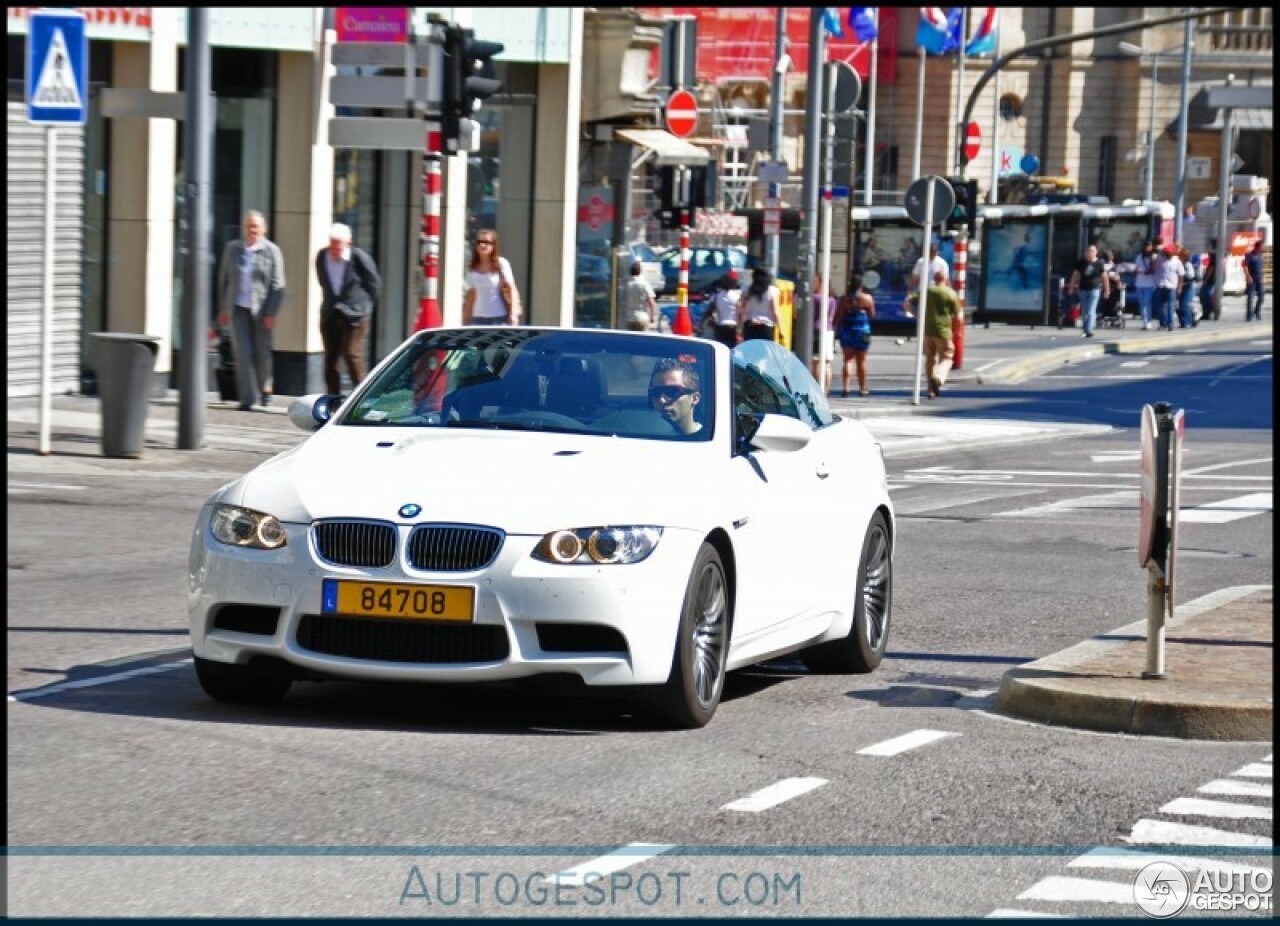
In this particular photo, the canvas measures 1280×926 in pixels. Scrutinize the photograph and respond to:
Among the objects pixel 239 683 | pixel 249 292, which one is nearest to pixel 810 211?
pixel 249 292

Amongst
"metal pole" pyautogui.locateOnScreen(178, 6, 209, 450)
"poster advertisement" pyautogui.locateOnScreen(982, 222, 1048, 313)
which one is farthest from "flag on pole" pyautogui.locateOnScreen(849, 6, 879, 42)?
"metal pole" pyautogui.locateOnScreen(178, 6, 209, 450)

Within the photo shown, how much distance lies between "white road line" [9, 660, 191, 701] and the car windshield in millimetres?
1236

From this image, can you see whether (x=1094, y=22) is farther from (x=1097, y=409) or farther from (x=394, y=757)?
(x=394, y=757)

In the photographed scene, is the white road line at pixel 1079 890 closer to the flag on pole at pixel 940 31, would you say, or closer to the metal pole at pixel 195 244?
the metal pole at pixel 195 244

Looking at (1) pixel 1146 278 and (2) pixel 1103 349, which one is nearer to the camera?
(2) pixel 1103 349

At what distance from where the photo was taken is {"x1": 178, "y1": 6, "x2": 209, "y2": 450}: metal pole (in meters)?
20.6

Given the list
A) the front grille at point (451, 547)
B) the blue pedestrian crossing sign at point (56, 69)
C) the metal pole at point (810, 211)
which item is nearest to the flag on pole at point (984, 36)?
the metal pole at point (810, 211)

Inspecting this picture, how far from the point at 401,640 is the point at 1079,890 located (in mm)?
2838

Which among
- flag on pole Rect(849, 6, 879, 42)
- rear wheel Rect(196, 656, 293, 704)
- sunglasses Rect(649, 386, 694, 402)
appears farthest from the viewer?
flag on pole Rect(849, 6, 879, 42)

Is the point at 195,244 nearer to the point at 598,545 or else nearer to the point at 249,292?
the point at 249,292

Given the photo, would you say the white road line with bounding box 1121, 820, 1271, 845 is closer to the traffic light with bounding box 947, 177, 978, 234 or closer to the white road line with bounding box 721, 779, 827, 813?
the white road line with bounding box 721, 779, 827, 813

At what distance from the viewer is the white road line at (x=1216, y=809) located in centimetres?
769

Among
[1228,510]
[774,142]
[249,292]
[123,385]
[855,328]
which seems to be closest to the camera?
[123,385]

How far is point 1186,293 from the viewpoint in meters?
59.6
